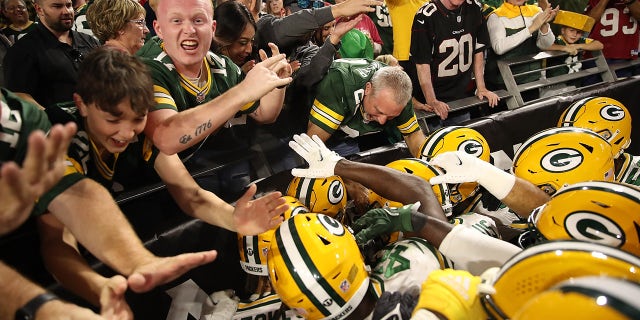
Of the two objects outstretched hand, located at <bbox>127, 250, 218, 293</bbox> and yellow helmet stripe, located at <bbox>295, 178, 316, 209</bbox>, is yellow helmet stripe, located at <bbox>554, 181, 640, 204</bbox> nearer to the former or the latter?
yellow helmet stripe, located at <bbox>295, 178, 316, 209</bbox>

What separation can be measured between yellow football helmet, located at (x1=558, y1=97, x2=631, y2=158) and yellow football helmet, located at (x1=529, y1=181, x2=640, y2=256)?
4.55 feet

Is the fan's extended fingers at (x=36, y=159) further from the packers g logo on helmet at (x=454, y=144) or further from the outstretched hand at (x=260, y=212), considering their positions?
the packers g logo on helmet at (x=454, y=144)

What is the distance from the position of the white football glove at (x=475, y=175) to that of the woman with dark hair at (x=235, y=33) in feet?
4.33

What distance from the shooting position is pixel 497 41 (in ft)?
15.6

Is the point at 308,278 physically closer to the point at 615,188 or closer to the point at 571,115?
the point at 615,188

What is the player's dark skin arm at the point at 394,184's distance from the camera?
2.50 metres

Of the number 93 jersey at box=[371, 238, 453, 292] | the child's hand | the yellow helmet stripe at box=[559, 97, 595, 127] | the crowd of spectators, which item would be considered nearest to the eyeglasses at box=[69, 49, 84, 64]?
the crowd of spectators

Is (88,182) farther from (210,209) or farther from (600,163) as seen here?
(600,163)

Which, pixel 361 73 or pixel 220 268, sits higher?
pixel 361 73

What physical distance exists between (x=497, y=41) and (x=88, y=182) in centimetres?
408

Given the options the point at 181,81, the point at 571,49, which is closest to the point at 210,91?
the point at 181,81

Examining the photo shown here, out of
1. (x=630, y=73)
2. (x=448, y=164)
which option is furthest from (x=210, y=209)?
(x=630, y=73)

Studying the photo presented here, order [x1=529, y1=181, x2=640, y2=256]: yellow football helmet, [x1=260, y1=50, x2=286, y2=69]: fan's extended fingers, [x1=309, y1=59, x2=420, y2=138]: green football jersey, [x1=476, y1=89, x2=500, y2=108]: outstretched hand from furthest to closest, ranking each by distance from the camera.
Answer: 1. [x1=476, y1=89, x2=500, y2=108]: outstretched hand
2. [x1=309, y1=59, x2=420, y2=138]: green football jersey
3. [x1=260, y1=50, x2=286, y2=69]: fan's extended fingers
4. [x1=529, y1=181, x2=640, y2=256]: yellow football helmet

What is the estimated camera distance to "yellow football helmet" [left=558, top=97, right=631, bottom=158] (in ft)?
10.8
